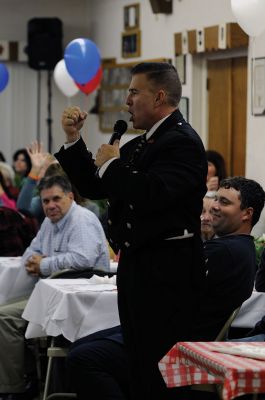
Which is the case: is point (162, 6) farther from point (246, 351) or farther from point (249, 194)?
point (246, 351)

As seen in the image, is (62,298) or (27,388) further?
(27,388)

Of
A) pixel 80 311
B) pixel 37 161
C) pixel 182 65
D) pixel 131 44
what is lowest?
pixel 80 311

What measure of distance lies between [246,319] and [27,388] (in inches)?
66.3

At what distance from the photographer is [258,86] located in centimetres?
773

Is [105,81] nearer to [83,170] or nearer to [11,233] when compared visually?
[11,233]

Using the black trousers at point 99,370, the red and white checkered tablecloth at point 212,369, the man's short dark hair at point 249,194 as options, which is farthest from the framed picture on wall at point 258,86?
the red and white checkered tablecloth at point 212,369

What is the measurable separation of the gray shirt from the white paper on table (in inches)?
103

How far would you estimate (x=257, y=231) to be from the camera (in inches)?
286

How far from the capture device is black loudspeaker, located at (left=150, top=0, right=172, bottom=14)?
9.92 metres

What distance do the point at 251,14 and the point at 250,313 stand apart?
280cm

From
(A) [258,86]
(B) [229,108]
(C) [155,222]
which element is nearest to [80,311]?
(C) [155,222]

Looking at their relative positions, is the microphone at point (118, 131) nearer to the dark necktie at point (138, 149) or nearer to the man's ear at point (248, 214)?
the dark necktie at point (138, 149)

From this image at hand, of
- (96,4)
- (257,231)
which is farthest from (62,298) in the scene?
(96,4)

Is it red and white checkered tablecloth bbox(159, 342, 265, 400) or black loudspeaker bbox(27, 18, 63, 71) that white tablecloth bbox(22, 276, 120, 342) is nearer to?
red and white checkered tablecloth bbox(159, 342, 265, 400)
